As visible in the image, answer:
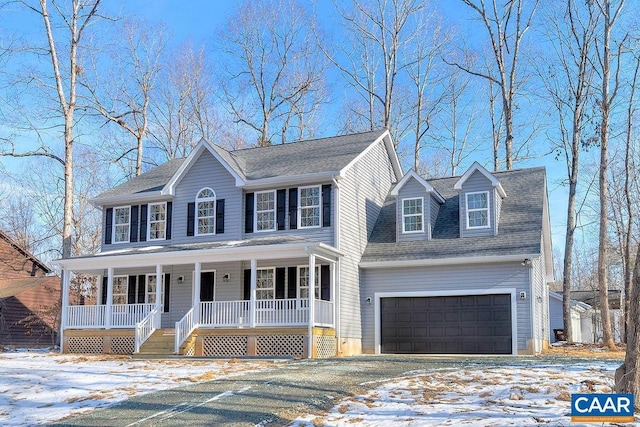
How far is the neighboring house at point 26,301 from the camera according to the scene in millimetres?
29500

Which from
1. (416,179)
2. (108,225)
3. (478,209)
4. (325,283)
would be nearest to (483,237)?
(478,209)

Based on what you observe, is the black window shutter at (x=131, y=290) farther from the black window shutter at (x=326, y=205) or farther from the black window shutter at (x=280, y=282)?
the black window shutter at (x=326, y=205)

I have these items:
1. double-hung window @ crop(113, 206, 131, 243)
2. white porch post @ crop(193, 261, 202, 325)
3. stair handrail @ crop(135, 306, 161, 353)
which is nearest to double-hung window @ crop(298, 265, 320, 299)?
white porch post @ crop(193, 261, 202, 325)

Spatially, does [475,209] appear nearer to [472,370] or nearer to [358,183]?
[358,183]

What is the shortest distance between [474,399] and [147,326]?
45.1 ft

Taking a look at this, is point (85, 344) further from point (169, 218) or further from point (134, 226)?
point (169, 218)

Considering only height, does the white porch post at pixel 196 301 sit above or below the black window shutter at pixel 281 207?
below

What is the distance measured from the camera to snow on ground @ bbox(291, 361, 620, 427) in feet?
29.9

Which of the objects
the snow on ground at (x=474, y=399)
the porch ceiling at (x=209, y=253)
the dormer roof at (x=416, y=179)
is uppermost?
the dormer roof at (x=416, y=179)

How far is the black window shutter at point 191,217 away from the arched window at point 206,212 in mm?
193

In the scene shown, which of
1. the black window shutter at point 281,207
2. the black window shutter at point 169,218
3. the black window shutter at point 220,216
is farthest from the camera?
the black window shutter at point 169,218

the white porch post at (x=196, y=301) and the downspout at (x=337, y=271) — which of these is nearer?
the white porch post at (x=196, y=301)

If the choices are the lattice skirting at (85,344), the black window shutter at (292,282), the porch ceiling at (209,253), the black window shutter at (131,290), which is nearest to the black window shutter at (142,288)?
the black window shutter at (131,290)

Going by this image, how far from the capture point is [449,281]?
70.8 feet
